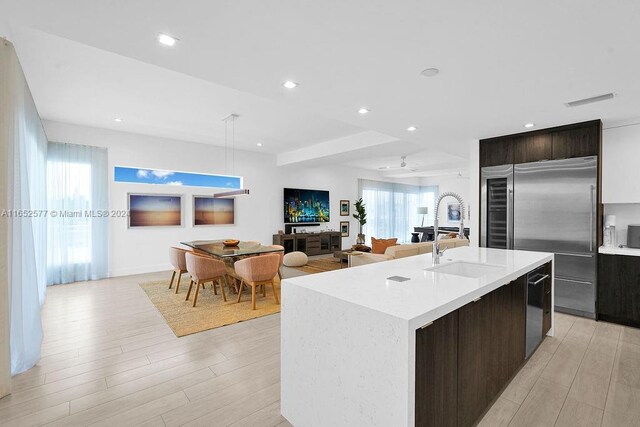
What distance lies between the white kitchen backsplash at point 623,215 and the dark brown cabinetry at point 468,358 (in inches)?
110

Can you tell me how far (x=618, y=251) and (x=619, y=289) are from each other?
0.44m

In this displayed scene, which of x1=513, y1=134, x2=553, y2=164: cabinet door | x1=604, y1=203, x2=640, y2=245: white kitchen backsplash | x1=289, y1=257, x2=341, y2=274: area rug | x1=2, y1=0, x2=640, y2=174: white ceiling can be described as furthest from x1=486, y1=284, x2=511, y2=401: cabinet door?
x1=289, y1=257, x2=341, y2=274: area rug

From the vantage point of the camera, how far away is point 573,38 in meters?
1.94

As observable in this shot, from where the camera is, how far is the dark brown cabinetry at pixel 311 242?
315 inches

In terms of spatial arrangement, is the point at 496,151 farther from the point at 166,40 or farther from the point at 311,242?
the point at 311,242

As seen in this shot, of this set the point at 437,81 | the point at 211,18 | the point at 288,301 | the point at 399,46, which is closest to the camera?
the point at 211,18

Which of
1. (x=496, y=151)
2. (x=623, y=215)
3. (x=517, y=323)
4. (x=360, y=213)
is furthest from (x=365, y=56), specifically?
(x=360, y=213)

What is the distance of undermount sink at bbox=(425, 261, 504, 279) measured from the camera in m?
2.45

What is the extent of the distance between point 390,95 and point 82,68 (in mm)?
3243

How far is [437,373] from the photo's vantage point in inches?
56.6

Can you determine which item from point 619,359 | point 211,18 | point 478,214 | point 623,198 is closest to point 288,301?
point 211,18

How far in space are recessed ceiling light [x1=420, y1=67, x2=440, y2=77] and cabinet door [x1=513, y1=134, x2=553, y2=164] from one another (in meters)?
2.54

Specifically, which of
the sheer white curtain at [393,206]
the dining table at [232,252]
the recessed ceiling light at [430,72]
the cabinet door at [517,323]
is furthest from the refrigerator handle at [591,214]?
the sheer white curtain at [393,206]

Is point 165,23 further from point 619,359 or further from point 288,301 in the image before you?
point 619,359
